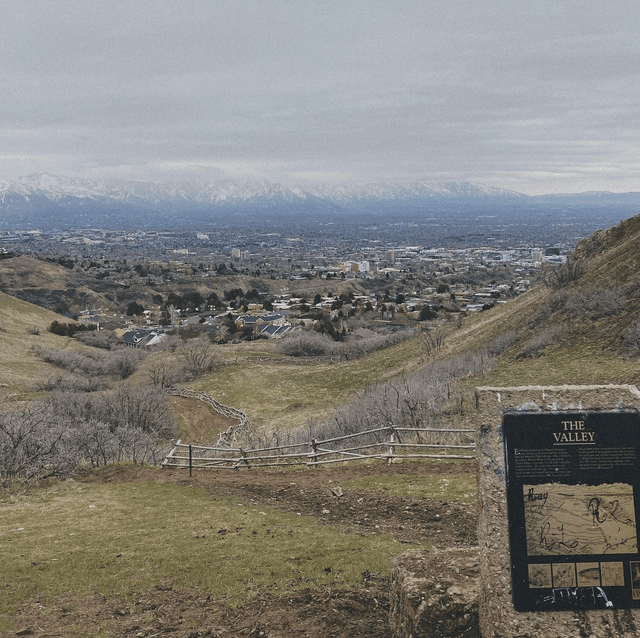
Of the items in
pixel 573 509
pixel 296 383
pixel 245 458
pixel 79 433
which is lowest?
pixel 296 383

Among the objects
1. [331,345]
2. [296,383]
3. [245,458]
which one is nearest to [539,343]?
[245,458]

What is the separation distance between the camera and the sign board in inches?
192

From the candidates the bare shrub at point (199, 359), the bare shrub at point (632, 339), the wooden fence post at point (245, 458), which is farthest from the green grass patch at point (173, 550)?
the bare shrub at point (199, 359)

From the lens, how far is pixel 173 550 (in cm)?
954

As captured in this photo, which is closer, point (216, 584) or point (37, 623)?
point (37, 623)

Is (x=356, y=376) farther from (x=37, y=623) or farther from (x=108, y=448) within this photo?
(x=37, y=623)

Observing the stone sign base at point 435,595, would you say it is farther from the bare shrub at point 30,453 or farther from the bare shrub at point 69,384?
the bare shrub at point 69,384

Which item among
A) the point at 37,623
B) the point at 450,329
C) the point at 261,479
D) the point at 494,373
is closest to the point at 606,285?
the point at 494,373

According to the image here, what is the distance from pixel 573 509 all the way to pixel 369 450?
40.4ft

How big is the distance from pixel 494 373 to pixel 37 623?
774 inches

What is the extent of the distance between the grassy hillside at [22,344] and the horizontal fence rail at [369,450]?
17503 mm

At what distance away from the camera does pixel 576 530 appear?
4.93 m

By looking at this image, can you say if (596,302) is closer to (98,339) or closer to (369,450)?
(369,450)

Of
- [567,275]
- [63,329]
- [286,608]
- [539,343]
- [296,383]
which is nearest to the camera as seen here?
[286,608]
